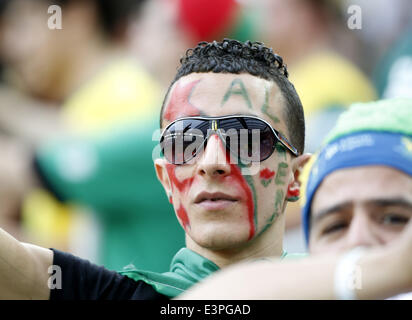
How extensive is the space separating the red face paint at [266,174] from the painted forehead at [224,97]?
0.59 ft

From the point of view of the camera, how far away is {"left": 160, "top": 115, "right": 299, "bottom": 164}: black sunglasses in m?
3.50

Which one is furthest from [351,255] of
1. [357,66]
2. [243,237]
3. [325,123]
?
[357,66]

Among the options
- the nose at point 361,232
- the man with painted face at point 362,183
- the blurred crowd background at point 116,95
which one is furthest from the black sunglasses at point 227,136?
the blurred crowd background at point 116,95

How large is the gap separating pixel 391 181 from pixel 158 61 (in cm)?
251

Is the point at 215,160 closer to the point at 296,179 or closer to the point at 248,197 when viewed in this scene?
the point at 248,197

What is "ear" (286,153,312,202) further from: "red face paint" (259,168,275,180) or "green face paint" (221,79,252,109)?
"green face paint" (221,79,252,109)

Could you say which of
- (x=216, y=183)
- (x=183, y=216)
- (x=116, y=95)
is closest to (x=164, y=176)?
(x=183, y=216)

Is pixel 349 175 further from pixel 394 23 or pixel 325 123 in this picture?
Answer: pixel 394 23

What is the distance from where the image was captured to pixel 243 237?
351 cm

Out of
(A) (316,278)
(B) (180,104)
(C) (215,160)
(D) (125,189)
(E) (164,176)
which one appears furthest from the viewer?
(D) (125,189)

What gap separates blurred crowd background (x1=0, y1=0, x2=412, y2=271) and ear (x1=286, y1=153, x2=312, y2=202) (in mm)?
1471

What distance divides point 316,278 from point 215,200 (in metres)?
1.37

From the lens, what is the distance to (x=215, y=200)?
3.50 metres

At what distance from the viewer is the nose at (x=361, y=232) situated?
11.0 feet
